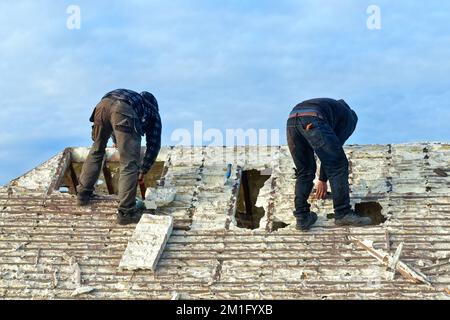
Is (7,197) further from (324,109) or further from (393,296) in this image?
(393,296)

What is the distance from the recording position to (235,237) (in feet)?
30.8

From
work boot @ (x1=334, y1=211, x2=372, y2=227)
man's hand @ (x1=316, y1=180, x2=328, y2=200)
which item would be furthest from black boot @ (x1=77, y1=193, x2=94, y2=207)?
work boot @ (x1=334, y1=211, x2=372, y2=227)

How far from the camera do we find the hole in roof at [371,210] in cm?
998

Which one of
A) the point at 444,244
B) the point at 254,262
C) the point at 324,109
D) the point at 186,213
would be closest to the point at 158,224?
the point at 186,213

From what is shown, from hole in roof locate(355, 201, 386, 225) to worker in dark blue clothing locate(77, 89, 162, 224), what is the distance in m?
2.64

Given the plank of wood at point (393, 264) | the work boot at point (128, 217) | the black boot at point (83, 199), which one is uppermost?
the black boot at point (83, 199)

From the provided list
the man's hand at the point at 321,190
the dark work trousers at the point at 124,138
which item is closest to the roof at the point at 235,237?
the man's hand at the point at 321,190

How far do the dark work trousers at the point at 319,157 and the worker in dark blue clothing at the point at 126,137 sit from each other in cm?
188

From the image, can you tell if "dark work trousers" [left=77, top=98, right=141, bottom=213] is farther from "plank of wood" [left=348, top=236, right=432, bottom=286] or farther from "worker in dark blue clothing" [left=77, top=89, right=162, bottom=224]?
"plank of wood" [left=348, top=236, right=432, bottom=286]

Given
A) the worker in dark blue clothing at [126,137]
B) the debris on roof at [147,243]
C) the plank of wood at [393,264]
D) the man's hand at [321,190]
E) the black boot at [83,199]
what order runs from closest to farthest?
the plank of wood at [393,264] → the debris on roof at [147,243] → the worker in dark blue clothing at [126,137] → the man's hand at [321,190] → the black boot at [83,199]

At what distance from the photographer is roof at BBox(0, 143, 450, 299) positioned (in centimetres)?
845

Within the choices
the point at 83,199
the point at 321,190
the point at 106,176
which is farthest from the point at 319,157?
the point at 106,176

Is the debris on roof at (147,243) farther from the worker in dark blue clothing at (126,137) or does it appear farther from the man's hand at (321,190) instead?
the man's hand at (321,190)
